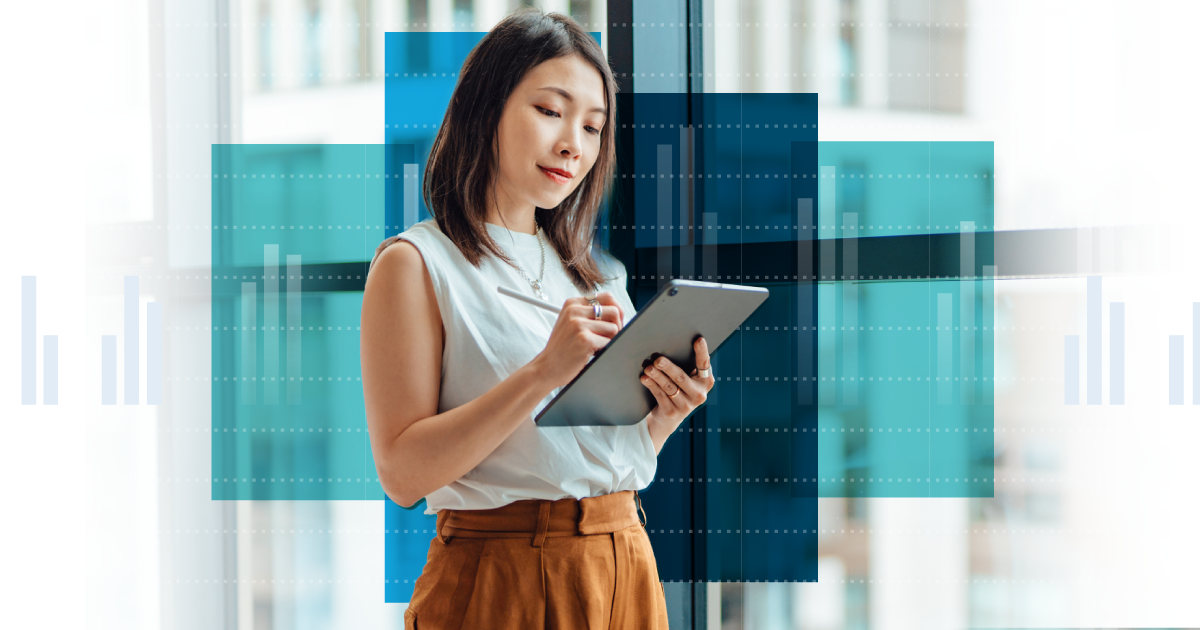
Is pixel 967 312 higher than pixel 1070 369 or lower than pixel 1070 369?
higher

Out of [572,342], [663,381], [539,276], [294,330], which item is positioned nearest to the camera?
→ [572,342]

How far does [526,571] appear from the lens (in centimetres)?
85

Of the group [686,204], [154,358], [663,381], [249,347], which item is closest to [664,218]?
[686,204]

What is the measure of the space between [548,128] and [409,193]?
64 centimetres

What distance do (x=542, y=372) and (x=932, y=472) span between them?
2.99ft

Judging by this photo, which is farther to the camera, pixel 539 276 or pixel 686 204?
pixel 686 204

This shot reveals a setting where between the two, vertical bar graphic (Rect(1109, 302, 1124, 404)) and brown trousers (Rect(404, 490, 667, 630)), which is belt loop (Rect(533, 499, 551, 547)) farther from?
vertical bar graphic (Rect(1109, 302, 1124, 404))

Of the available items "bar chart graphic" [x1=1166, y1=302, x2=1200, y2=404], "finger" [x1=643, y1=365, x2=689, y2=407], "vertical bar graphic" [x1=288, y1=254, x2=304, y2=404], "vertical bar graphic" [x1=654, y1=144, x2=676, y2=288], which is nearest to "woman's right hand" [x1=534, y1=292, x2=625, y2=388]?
"finger" [x1=643, y1=365, x2=689, y2=407]

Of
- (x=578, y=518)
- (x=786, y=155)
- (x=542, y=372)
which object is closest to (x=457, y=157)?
(x=542, y=372)

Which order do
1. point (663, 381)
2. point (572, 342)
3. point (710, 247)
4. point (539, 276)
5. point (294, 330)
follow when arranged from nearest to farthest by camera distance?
1. point (572, 342)
2. point (663, 381)
3. point (539, 276)
4. point (710, 247)
5. point (294, 330)

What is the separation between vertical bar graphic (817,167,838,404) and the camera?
136 centimetres

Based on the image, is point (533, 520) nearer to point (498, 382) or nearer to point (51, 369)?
point (498, 382)

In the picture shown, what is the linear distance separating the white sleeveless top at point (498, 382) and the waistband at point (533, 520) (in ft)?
0.05

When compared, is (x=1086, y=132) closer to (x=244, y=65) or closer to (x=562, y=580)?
(x=562, y=580)
